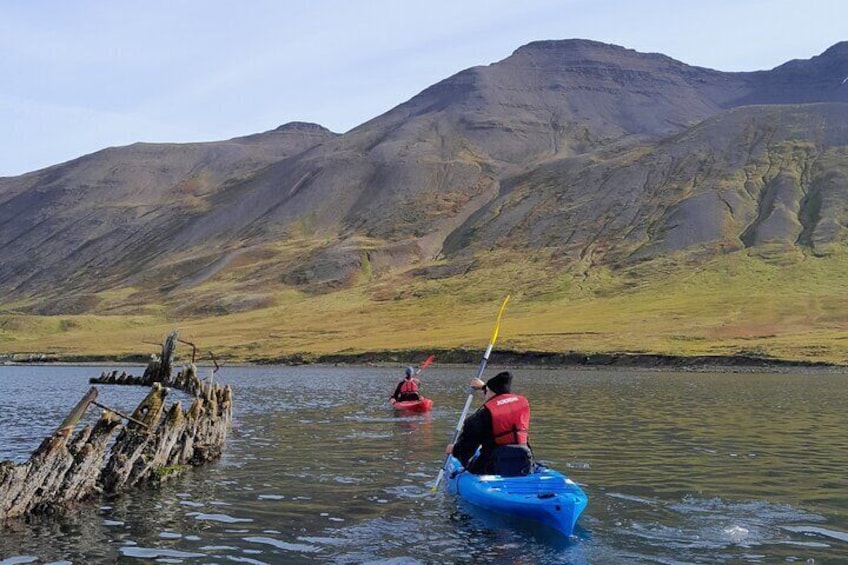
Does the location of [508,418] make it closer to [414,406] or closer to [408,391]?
[414,406]

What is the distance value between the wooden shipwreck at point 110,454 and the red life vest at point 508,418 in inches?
380

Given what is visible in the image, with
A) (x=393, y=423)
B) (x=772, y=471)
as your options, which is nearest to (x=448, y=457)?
(x=772, y=471)

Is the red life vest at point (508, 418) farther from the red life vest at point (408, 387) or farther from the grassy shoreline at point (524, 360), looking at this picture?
the grassy shoreline at point (524, 360)

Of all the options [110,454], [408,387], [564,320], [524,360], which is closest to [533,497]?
[110,454]

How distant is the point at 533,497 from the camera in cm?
1941

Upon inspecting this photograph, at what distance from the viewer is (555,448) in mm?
33219

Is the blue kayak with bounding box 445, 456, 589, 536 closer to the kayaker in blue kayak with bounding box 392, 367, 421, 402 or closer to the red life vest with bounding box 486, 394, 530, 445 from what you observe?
the red life vest with bounding box 486, 394, 530, 445

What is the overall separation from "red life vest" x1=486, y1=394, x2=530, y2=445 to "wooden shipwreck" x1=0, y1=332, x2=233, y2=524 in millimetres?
9648

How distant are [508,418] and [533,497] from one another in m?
2.48

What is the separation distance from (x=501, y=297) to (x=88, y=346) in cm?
7857

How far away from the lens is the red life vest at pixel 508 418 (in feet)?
70.1

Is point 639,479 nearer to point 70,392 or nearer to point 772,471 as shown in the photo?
point 772,471

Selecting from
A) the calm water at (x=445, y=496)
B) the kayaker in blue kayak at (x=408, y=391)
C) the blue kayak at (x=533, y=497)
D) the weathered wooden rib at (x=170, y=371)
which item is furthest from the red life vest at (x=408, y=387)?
the blue kayak at (x=533, y=497)

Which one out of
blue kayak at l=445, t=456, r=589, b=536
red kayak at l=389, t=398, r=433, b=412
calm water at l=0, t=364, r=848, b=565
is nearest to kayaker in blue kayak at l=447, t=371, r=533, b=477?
blue kayak at l=445, t=456, r=589, b=536
